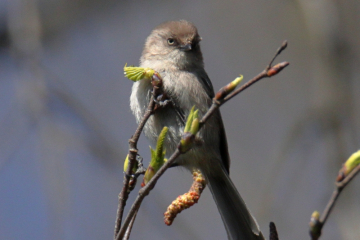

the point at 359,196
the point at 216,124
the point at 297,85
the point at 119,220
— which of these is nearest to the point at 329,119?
the point at 359,196

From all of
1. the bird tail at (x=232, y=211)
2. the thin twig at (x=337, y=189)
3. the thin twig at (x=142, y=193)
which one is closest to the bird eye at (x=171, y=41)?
the bird tail at (x=232, y=211)

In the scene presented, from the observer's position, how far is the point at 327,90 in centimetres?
412

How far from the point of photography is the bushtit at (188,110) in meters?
3.01

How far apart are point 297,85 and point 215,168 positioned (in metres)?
3.39

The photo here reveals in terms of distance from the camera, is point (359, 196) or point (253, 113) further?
point (253, 113)

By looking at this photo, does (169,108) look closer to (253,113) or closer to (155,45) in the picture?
(155,45)

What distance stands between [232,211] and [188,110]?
82 centimetres

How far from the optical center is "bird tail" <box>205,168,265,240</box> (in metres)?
2.97

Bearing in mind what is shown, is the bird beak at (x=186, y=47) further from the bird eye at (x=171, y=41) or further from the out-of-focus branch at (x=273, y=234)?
the out-of-focus branch at (x=273, y=234)

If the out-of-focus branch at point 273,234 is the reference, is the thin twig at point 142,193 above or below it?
above

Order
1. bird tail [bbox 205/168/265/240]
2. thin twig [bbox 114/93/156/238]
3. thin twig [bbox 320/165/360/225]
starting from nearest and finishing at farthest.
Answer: thin twig [bbox 320/165/360/225]
thin twig [bbox 114/93/156/238]
bird tail [bbox 205/168/265/240]

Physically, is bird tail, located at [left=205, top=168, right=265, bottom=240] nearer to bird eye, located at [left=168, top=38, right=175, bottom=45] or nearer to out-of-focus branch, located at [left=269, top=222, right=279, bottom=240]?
bird eye, located at [left=168, top=38, right=175, bottom=45]

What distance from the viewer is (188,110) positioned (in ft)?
9.89

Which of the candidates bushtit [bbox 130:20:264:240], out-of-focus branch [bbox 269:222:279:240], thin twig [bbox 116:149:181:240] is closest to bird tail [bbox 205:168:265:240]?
bushtit [bbox 130:20:264:240]
